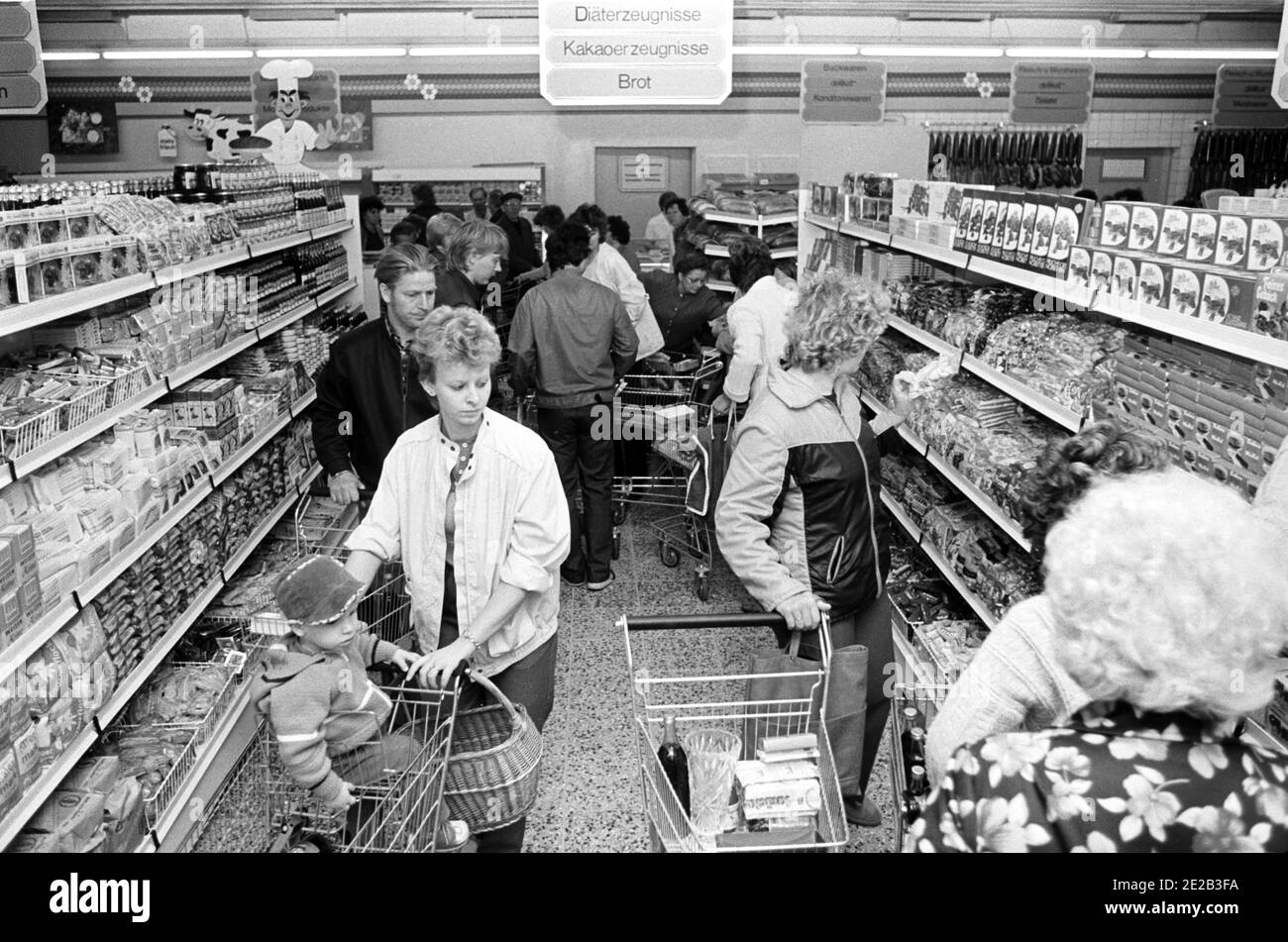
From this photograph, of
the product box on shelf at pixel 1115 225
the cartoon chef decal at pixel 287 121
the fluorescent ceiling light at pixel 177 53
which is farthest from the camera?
the fluorescent ceiling light at pixel 177 53

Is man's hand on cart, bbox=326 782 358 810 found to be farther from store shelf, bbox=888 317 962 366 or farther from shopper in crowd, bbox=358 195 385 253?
shopper in crowd, bbox=358 195 385 253

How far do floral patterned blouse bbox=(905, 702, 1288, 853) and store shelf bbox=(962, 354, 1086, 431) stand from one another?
2418mm

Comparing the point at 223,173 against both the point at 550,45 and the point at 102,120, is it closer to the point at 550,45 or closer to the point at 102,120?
the point at 550,45

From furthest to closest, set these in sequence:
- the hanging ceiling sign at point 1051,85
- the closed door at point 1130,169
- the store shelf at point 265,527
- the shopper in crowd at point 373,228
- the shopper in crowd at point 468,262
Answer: the closed door at point 1130,169, the shopper in crowd at point 373,228, the hanging ceiling sign at point 1051,85, the shopper in crowd at point 468,262, the store shelf at point 265,527

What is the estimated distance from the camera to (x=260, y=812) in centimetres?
397

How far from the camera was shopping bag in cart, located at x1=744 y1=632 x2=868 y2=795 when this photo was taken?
3018mm

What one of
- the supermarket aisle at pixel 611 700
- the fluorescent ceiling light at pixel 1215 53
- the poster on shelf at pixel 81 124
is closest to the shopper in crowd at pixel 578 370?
the supermarket aisle at pixel 611 700

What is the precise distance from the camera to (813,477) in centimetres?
323

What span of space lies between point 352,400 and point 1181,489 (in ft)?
11.1

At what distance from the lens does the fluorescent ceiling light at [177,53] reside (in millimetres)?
13370

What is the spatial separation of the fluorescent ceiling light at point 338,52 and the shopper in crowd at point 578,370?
8.92 meters

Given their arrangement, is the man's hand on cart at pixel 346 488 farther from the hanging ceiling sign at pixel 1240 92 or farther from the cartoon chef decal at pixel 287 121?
the hanging ceiling sign at pixel 1240 92

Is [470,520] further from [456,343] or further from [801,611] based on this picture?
[801,611]

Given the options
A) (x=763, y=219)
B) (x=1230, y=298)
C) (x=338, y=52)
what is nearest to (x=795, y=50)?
(x=338, y=52)
